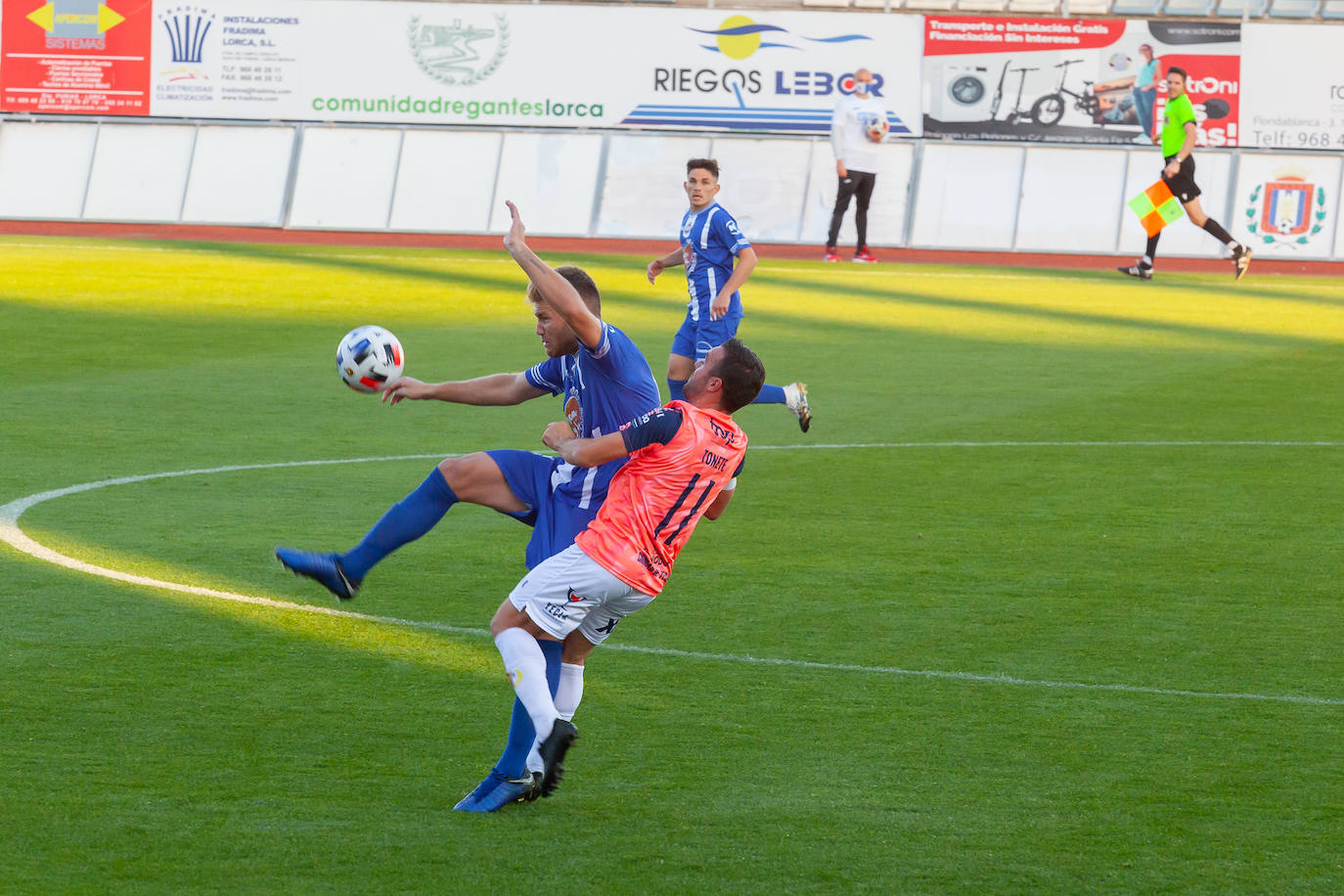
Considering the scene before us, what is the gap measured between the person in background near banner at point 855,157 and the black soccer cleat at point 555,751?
1928cm

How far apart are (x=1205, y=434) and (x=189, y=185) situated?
1758 cm

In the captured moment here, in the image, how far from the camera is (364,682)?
19.5 feet

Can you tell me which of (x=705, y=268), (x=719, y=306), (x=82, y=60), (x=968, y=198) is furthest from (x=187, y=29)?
(x=719, y=306)

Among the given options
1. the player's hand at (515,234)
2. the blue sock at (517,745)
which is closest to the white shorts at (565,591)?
the blue sock at (517,745)

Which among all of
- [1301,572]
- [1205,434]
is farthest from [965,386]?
[1301,572]

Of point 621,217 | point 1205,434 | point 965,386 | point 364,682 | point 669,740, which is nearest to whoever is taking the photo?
point 669,740

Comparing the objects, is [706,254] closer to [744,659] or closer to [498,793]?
[744,659]

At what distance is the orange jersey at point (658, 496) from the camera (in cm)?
479

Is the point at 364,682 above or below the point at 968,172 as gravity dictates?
below

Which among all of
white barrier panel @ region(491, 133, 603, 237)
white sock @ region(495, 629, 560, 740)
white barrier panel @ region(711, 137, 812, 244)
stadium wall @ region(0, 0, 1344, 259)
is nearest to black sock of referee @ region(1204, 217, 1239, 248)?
white barrier panel @ region(711, 137, 812, 244)

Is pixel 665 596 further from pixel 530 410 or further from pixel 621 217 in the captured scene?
pixel 621 217

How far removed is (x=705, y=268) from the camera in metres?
11.6

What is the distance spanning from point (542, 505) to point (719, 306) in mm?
6165

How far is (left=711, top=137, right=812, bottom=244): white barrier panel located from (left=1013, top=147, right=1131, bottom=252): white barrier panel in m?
3.27
